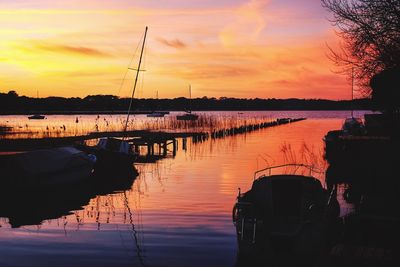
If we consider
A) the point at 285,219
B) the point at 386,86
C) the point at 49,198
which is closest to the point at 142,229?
the point at 285,219

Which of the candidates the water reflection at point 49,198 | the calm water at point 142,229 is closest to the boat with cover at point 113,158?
the water reflection at point 49,198

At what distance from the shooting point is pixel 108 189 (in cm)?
3503

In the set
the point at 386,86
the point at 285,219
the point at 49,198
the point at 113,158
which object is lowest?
the point at 49,198

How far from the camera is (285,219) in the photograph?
16.8 metres

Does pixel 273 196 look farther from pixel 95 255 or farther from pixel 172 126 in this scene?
pixel 172 126

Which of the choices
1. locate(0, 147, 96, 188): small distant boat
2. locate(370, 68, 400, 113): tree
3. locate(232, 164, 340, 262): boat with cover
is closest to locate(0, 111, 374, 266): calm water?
locate(0, 147, 96, 188): small distant boat

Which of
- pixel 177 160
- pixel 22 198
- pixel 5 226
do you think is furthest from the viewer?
pixel 177 160

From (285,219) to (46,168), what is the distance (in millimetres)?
20092

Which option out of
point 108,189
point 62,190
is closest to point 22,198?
point 62,190

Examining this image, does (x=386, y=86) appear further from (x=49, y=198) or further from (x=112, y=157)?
(x=112, y=157)

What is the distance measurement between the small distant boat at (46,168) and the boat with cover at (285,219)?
1876cm

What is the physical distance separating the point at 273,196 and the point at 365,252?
5549mm

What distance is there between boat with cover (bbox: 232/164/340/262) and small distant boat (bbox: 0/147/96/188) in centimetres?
1876

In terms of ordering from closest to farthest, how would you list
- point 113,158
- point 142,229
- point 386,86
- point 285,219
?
point 285,219
point 142,229
point 386,86
point 113,158
